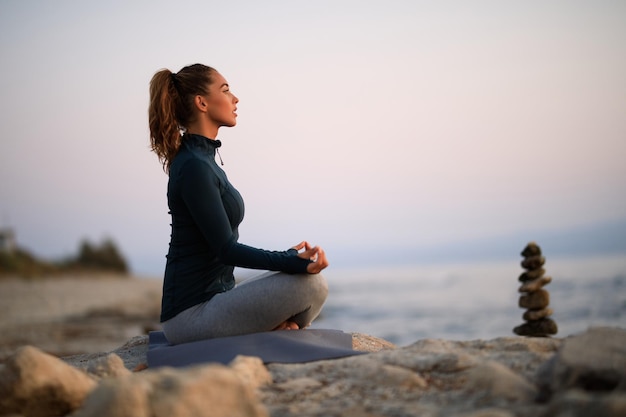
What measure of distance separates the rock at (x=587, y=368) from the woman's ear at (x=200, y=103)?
2.88 metres

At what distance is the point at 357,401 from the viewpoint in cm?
289

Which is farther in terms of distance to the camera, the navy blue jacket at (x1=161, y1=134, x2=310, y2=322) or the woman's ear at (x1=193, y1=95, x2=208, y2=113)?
the woman's ear at (x1=193, y1=95, x2=208, y2=113)

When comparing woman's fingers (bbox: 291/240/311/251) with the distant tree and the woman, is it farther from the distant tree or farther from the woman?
the distant tree

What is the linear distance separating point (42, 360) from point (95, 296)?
20034 mm

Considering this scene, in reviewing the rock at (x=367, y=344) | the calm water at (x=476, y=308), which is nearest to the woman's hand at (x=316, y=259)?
the rock at (x=367, y=344)

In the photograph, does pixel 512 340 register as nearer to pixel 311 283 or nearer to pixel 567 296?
pixel 311 283

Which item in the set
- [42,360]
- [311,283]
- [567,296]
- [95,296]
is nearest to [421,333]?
[567,296]

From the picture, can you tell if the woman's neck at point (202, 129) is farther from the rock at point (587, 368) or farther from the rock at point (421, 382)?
the rock at point (587, 368)

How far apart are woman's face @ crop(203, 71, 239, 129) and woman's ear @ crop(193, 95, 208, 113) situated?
2 cm

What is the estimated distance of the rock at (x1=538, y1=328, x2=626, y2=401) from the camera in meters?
2.53

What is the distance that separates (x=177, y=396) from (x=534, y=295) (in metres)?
6.17

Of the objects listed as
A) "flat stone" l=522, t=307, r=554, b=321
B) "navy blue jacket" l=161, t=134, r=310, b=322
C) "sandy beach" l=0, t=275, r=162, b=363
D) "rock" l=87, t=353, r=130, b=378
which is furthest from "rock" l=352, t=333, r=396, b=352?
"sandy beach" l=0, t=275, r=162, b=363

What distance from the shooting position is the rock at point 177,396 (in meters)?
2.27

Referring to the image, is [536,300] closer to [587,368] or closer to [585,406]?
[587,368]
